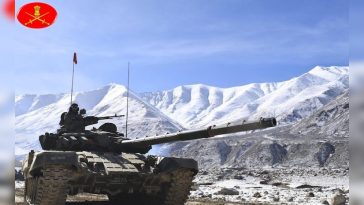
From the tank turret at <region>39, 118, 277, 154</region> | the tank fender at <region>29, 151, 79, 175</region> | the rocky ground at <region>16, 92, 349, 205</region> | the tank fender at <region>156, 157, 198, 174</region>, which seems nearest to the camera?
→ the tank fender at <region>29, 151, 79, 175</region>

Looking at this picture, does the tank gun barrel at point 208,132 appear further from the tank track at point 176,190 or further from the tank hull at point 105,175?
the tank track at point 176,190

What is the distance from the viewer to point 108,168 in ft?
42.2

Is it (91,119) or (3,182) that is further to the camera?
(91,119)

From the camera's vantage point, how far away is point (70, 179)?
1234cm

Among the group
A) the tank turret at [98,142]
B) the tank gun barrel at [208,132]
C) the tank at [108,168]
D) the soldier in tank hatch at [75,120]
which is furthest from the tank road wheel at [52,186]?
the soldier in tank hatch at [75,120]

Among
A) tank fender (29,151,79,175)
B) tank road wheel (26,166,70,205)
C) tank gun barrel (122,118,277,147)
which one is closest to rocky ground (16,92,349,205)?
tank gun barrel (122,118,277,147)

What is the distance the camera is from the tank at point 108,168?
472 inches

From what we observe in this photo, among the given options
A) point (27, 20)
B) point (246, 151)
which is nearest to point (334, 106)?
point (246, 151)

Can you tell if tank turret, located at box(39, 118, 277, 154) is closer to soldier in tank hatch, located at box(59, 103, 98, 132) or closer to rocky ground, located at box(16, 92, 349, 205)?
soldier in tank hatch, located at box(59, 103, 98, 132)

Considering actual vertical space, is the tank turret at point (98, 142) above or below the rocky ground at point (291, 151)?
above

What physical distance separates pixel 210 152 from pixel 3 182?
82163 mm

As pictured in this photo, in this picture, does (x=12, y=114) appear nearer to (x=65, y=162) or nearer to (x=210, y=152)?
(x=65, y=162)

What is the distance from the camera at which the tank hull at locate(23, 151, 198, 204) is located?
473 inches

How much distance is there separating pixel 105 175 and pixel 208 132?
319 centimetres
